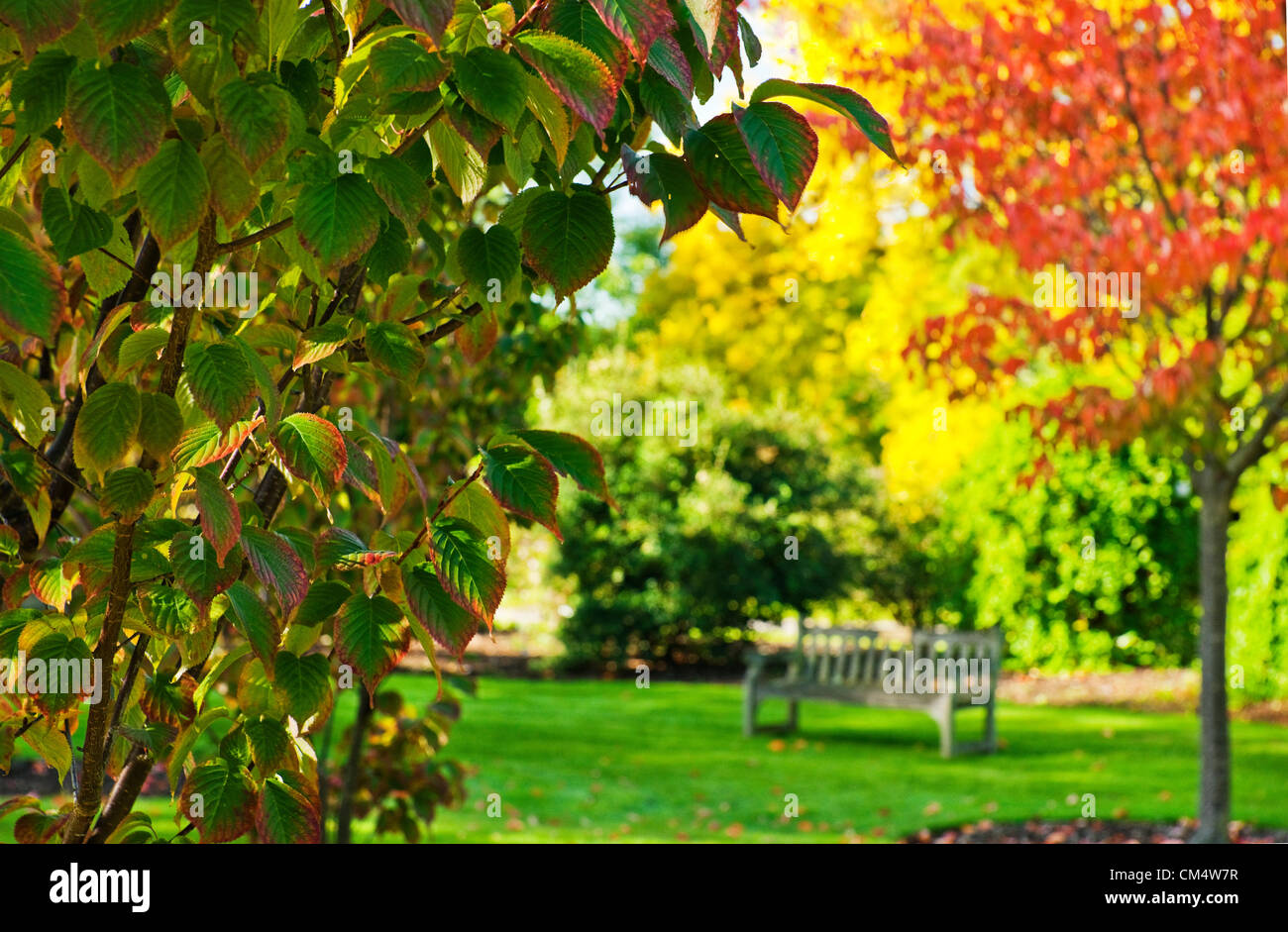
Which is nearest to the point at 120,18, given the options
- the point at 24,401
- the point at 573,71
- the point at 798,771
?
the point at 573,71

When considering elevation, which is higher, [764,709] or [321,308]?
[321,308]

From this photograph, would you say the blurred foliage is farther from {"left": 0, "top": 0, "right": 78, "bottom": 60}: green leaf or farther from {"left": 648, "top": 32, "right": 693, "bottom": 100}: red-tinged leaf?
{"left": 0, "top": 0, "right": 78, "bottom": 60}: green leaf

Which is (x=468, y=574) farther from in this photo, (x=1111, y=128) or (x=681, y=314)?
(x=681, y=314)

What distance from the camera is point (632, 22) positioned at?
0.87 metres

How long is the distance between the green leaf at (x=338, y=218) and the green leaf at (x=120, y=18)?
0.16m

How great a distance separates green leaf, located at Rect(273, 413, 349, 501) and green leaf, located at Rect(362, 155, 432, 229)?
178 mm

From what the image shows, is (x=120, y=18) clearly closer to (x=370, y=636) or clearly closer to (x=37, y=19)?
(x=37, y=19)

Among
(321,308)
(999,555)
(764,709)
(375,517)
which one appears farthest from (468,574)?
(999,555)

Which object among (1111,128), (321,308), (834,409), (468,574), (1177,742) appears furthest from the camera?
(834,409)

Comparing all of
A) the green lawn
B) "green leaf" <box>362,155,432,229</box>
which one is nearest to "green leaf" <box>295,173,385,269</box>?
"green leaf" <box>362,155,432,229</box>

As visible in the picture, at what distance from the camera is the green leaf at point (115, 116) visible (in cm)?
84

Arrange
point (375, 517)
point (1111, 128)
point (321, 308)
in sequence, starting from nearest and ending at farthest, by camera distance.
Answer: point (321, 308) → point (375, 517) → point (1111, 128)
